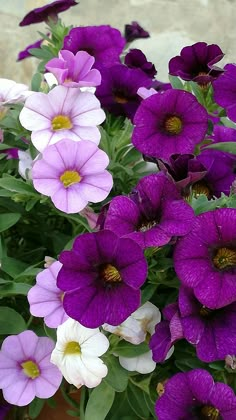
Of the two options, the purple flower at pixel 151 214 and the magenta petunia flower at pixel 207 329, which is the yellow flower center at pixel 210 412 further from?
the purple flower at pixel 151 214

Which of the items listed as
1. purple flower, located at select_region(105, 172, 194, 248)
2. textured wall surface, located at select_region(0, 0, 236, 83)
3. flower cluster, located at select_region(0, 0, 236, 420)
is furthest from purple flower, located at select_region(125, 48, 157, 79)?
textured wall surface, located at select_region(0, 0, 236, 83)

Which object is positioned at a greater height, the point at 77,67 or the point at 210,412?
the point at 77,67

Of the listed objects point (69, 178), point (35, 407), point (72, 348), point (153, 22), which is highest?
point (69, 178)

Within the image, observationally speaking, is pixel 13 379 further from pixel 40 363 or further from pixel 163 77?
pixel 163 77

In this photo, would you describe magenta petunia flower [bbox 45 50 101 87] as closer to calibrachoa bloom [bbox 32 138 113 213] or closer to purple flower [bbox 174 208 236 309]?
calibrachoa bloom [bbox 32 138 113 213]

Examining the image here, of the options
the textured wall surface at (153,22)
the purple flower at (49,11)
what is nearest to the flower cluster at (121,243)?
the purple flower at (49,11)

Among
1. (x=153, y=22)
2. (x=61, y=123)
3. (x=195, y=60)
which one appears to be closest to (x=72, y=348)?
(x=61, y=123)

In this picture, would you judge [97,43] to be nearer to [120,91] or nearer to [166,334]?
[120,91]
